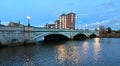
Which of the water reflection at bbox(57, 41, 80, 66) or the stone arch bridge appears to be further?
the stone arch bridge

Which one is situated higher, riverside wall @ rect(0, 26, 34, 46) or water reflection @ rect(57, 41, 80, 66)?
riverside wall @ rect(0, 26, 34, 46)

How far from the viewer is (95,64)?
30438mm

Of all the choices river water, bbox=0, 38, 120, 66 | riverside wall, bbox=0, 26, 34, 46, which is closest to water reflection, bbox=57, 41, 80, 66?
river water, bbox=0, 38, 120, 66

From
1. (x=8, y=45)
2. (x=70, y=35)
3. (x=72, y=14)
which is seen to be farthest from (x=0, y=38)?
(x=72, y=14)

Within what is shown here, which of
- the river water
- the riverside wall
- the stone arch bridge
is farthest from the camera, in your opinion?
the stone arch bridge

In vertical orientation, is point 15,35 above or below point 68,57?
above

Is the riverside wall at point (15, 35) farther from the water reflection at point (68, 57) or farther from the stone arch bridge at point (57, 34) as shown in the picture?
the water reflection at point (68, 57)

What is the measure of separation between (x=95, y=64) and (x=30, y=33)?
119 ft

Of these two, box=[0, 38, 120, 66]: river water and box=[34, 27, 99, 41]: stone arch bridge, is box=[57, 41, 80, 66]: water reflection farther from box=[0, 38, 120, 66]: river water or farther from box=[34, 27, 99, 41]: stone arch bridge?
box=[34, 27, 99, 41]: stone arch bridge

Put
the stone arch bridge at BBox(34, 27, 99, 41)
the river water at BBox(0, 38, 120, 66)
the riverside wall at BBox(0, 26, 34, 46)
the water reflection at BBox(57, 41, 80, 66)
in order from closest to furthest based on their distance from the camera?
the river water at BBox(0, 38, 120, 66) → the water reflection at BBox(57, 41, 80, 66) → the riverside wall at BBox(0, 26, 34, 46) → the stone arch bridge at BBox(34, 27, 99, 41)

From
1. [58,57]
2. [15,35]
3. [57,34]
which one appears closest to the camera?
[58,57]

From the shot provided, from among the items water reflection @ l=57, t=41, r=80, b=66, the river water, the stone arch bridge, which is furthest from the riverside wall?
water reflection @ l=57, t=41, r=80, b=66

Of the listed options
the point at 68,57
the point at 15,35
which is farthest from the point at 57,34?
the point at 68,57

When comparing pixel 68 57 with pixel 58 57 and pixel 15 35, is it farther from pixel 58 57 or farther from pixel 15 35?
pixel 15 35
